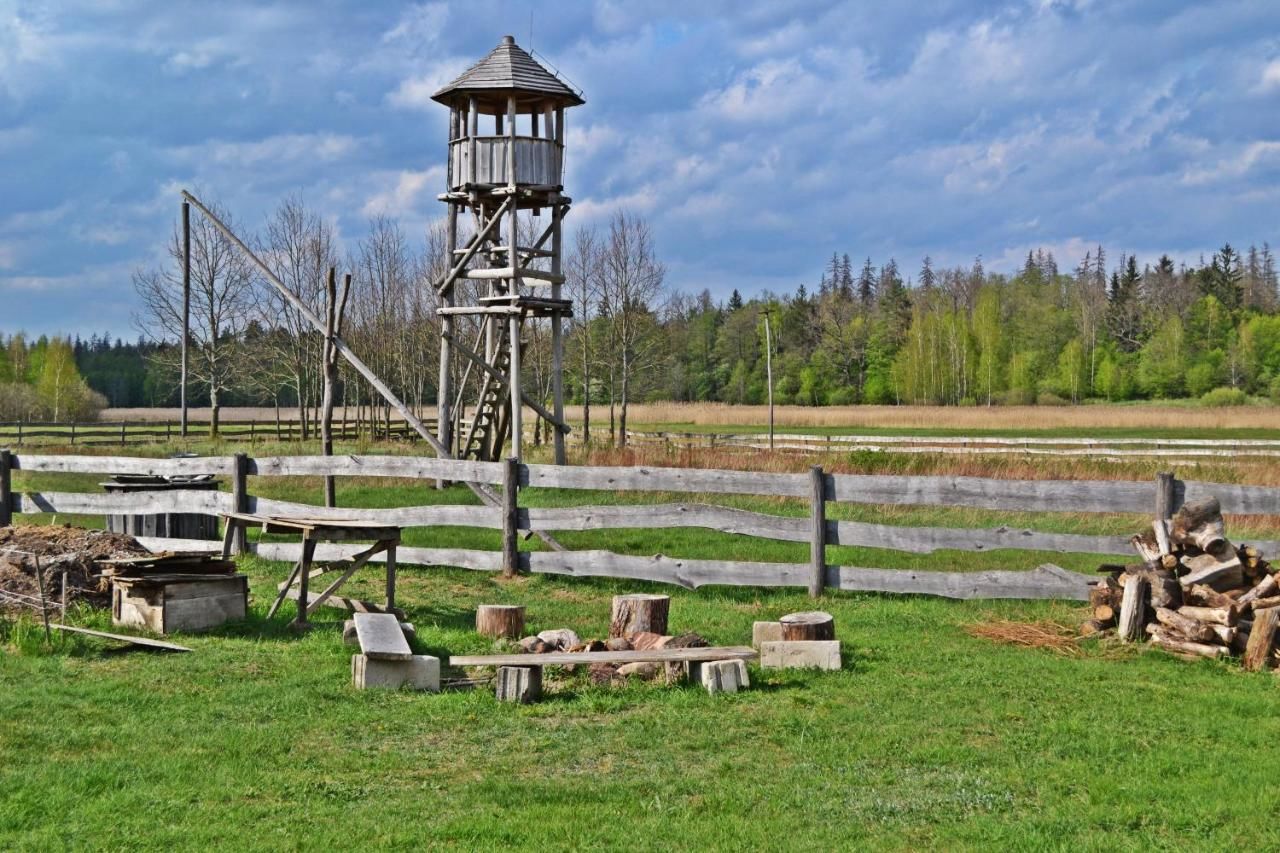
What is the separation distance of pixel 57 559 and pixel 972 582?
8.10 meters

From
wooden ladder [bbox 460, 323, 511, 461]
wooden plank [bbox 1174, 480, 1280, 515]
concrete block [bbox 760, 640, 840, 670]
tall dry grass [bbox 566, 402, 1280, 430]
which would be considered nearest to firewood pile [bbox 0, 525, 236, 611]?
concrete block [bbox 760, 640, 840, 670]

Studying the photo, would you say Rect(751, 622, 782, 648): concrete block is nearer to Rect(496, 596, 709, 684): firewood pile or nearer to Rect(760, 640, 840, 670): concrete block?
Rect(760, 640, 840, 670): concrete block

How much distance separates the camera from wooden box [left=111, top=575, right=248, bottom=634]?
32.7ft

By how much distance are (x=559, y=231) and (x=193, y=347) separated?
40.5 metres

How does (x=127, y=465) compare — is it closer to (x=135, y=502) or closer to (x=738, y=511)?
(x=135, y=502)

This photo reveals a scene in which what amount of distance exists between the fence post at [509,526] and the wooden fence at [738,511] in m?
0.01

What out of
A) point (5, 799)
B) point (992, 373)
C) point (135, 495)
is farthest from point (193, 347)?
point (992, 373)

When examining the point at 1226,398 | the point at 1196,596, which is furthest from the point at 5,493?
the point at 1226,398

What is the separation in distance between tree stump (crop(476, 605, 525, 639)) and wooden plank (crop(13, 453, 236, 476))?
5.30 m

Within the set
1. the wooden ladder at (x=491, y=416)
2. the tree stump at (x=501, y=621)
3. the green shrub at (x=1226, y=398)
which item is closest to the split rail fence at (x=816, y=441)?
the wooden ladder at (x=491, y=416)

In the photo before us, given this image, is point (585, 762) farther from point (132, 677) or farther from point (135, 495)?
point (135, 495)

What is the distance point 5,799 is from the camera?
5.92 m

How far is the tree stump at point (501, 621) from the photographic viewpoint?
9992mm

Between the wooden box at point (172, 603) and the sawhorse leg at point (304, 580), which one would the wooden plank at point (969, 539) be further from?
the wooden box at point (172, 603)
